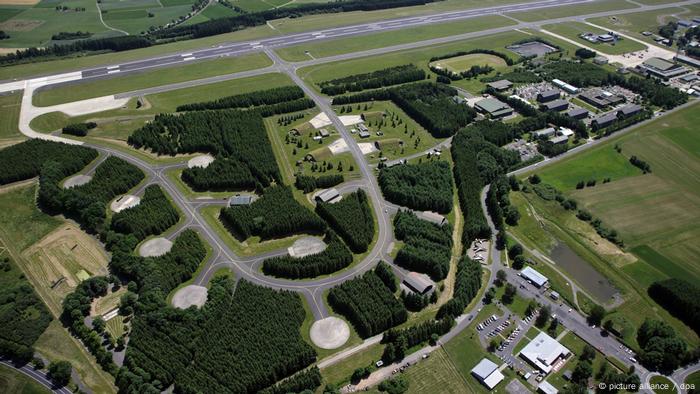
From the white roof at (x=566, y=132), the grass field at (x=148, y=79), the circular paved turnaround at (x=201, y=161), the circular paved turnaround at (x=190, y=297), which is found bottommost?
the circular paved turnaround at (x=190, y=297)

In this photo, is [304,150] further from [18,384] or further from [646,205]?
[646,205]

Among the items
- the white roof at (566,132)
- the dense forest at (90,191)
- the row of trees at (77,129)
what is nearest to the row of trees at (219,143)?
the dense forest at (90,191)

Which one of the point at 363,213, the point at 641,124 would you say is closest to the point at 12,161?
the point at 363,213

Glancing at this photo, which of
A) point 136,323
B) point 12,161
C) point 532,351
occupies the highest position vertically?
point 12,161

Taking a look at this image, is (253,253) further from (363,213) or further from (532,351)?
(532,351)

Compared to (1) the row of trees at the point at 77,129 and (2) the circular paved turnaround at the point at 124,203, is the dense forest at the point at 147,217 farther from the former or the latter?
(1) the row of trees at the point at 77,129
